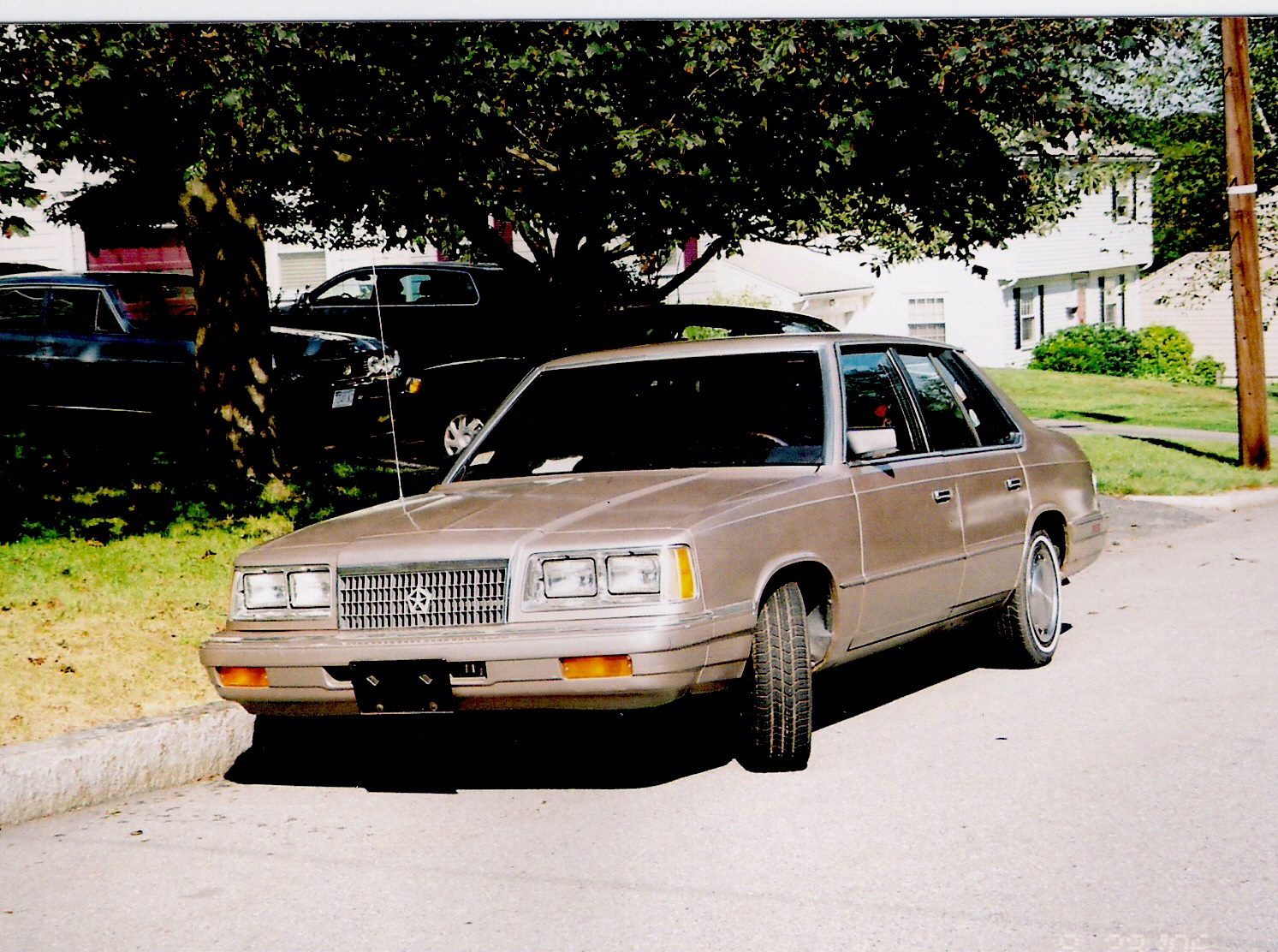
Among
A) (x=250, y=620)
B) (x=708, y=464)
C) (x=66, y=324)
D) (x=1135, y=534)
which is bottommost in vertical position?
(x=1135, y=534)

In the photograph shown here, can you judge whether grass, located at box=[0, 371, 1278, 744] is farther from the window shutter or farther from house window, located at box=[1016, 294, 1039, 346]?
house window, located at box=[1016, 294, 1039, 346]

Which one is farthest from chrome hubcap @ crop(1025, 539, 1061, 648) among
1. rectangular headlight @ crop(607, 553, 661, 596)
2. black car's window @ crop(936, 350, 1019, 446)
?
rectangular headlight @ crop(607, 553, 661, 596)

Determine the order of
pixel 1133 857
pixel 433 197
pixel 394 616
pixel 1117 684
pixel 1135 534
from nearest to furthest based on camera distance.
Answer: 1. pixel 1133 857
2. pixel 394 616
3. pixel 1117 684
4. pixel 433 197
5. pixel 1135 534

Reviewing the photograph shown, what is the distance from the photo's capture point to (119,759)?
5.64m

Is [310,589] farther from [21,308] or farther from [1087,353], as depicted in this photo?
[1087,353]

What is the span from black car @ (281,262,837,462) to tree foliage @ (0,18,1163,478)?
143 cm

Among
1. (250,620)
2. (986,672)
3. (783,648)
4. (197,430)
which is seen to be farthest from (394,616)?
(197,430)

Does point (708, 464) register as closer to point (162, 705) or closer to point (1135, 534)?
point (162, 705)

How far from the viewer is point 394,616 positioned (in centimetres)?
512

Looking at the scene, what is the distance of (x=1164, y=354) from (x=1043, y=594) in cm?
3410

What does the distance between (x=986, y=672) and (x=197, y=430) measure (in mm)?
7017

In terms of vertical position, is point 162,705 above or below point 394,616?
below

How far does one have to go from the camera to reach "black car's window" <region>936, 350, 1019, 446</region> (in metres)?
7.23

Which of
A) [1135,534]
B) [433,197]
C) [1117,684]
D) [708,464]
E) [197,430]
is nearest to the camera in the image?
[708,464]
